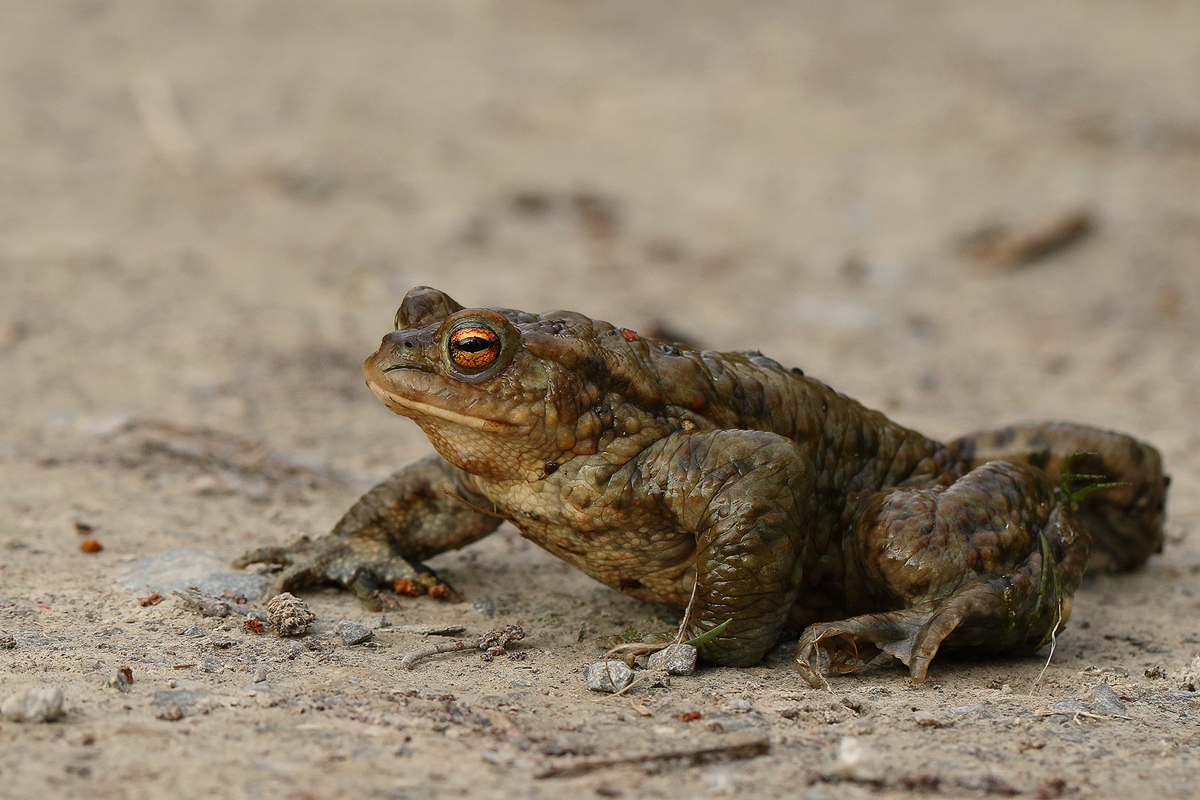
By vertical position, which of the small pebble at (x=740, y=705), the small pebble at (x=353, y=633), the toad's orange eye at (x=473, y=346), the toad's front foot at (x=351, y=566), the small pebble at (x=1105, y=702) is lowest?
the small pebble at (x=740, y=705)

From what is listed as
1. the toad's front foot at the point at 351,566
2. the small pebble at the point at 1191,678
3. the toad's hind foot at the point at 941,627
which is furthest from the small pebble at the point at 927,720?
the toad's front foot at the point at 351,566

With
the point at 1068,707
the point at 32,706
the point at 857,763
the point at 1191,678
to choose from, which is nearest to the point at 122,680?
the point at 32,706

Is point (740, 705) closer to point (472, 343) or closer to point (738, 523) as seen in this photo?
point (738, 523)

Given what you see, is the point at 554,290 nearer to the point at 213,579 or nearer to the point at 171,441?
the point at 171,441

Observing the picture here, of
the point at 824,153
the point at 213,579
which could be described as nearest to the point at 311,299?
the point at 213,579

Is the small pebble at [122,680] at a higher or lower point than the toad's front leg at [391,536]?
lower

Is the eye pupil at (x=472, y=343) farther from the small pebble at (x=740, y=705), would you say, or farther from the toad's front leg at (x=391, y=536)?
the small pebble at (x=740, y=705)

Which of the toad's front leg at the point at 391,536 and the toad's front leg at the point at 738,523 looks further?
the toad's front leg at the point at 391,536

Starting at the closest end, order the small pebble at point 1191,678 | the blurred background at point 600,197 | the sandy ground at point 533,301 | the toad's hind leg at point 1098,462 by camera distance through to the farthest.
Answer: the sandy ground at point 533,301 < the small pebble at point 1191,678 < the toad's hind leg at point 1098,462 < the blurred background at point 600,197
